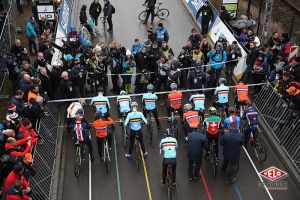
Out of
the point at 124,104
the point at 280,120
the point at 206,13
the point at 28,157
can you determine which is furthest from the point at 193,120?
the point at 206,13

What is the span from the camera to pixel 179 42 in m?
23.3

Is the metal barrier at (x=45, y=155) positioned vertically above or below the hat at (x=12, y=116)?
below

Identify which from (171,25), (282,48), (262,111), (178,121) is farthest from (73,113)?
(171,25)

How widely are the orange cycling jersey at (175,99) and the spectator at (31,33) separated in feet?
29.0

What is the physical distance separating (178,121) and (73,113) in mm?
4249

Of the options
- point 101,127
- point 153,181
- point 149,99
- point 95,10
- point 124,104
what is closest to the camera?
point 101,127

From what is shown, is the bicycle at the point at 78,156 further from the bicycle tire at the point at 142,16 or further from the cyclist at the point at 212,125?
the bicycle tire at the point at 142,16

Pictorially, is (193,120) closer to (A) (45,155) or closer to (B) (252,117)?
(B) (252,117)

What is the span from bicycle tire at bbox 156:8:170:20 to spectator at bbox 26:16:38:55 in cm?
825

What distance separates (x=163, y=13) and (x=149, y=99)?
12.5 meters

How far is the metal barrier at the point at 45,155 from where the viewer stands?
40.1 ft

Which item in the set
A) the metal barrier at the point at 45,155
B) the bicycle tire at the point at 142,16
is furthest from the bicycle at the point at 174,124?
the bicycle tire at the point at 142,16

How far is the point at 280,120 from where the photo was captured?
1512cm

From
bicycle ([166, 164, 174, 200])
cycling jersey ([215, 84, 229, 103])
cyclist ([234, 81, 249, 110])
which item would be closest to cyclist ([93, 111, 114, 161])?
bicycle ([166, 164, 174, 200])
